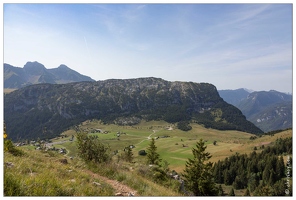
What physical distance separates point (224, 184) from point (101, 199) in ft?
420

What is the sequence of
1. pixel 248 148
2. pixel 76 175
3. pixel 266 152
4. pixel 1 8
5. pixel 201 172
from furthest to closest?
pixel 248 148 < pixel 266 152 < pixel 201 172 < pixel 76 175 < pixel 1 8

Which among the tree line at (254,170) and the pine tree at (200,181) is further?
the tree line at (254,170)

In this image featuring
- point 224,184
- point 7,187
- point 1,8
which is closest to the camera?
point 7,187

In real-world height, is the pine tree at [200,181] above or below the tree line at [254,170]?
above

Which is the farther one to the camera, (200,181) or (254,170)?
(254,170)

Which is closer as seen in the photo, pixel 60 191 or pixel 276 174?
pixel 60 191

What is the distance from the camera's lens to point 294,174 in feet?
29.7

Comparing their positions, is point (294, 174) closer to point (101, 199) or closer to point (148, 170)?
point (101, 199)

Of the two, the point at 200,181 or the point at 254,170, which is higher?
the point at 200,181

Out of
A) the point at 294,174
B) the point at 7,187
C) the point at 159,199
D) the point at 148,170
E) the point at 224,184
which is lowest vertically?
the point at 224,184

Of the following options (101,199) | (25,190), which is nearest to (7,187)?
(25,190)

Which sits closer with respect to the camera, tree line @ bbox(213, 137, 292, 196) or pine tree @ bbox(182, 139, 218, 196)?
pine tree @ bbox(182, 139, 218, 196)

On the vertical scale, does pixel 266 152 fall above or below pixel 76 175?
below

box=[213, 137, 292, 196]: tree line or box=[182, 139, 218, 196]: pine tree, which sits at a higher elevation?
box=[182, 139, 218, 196]: pine tree
